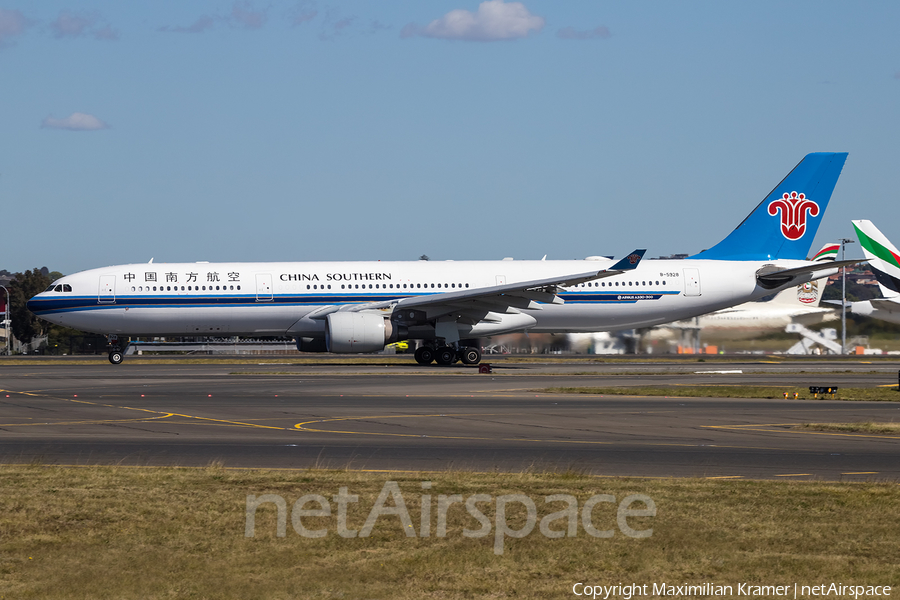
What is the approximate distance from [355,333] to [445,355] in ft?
16.8

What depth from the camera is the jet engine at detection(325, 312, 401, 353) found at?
37125 millimetres

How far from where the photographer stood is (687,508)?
34.1 ft

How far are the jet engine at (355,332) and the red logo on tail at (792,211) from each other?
64.5 ft

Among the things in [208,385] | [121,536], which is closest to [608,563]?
[121,536]

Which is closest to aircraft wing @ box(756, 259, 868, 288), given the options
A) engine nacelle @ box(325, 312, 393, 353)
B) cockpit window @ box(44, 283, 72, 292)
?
engine nacelle @ box(325, 312, 393, 353)

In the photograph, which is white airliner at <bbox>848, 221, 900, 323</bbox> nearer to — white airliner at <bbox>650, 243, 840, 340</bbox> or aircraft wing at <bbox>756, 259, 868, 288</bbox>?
aircraft wing at <bbox>756, 259, 868, 288</bbox>

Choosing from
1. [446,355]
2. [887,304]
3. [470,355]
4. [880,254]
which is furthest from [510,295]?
[887,304]

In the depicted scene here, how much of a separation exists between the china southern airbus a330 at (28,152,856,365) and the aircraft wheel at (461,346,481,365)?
0.04 meters

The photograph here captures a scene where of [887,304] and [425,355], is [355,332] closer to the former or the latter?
[425,355]

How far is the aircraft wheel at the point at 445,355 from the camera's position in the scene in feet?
133

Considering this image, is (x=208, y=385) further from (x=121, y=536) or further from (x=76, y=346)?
(x=76, y=346)

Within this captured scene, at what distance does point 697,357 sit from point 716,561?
136 ft

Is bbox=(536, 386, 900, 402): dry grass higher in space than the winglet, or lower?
lower

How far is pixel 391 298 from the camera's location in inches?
1623
